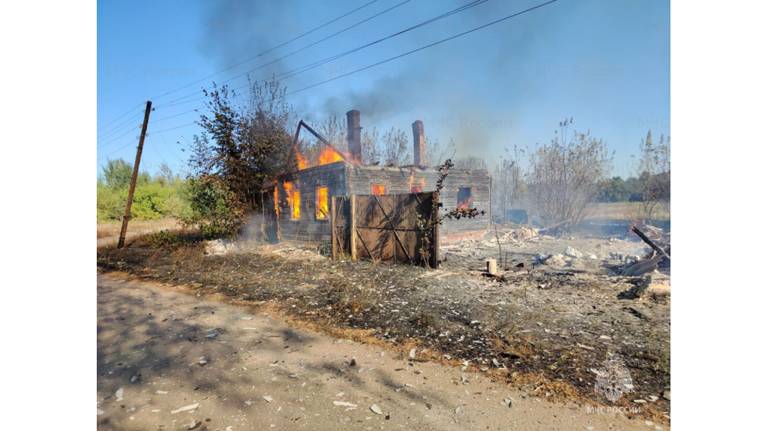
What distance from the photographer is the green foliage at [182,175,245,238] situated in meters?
14.8

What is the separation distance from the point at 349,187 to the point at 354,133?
493 cm

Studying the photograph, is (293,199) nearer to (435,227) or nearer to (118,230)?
(435,227)

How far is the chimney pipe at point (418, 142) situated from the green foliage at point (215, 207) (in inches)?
381

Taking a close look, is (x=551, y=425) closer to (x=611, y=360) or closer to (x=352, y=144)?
(x=611, y=360)

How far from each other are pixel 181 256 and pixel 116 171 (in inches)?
1129

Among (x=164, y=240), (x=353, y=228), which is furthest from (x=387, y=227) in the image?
(x=164, y=240)

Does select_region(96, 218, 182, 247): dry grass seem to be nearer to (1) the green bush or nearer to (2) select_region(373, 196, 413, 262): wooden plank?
(1) the green bush

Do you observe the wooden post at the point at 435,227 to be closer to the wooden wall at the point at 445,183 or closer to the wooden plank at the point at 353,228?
the wooden plank at the point at 353,228

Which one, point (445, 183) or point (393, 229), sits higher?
point (445, 183)

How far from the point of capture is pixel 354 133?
1759 cm

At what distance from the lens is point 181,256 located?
39.0 feet
